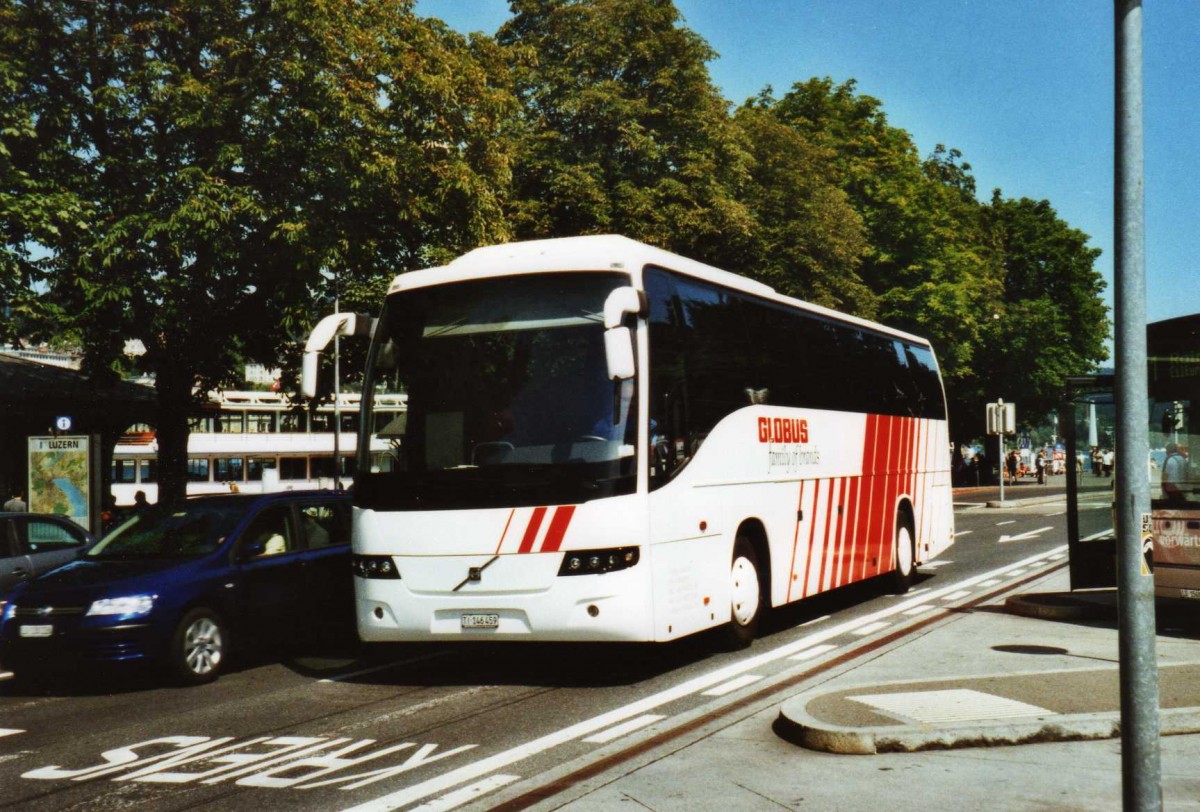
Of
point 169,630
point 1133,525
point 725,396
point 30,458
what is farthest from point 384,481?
point 30,458

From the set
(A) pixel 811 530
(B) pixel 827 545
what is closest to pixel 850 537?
(B) pixel 827 545

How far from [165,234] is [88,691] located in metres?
12.4

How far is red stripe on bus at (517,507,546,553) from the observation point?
30.6ft

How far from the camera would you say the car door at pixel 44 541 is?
13945 mm

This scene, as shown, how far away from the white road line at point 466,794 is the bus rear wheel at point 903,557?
1022 cm

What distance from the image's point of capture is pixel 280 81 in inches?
850

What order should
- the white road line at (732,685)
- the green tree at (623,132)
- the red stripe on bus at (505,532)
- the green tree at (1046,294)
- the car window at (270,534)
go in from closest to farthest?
the white road line at (732,685) → the red stripe on bus at (505,532) → the car window at (270,534) → the green tree at (623,132) → the green tree at (1046,294)

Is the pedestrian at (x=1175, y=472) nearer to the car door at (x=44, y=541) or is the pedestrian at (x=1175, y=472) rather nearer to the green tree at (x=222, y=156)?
the car door at (x=44, y=541)

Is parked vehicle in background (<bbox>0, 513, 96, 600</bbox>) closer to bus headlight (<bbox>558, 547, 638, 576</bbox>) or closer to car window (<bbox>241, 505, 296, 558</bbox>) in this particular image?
car window (<bbox>241, 505, 296, 558</bbox>)

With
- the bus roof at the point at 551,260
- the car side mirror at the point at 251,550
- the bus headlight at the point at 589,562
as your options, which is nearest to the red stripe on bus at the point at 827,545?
the bus roof at the point at 551,260

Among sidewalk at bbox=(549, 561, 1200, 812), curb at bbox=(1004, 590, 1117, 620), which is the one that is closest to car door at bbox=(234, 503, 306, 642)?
sidewalk at bbox=(549, 561, 1200, 812)

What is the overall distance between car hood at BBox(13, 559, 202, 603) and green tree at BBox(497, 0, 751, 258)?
66.6 ft

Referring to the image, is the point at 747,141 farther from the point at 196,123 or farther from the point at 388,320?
the point at 388,320

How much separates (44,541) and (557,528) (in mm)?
7694
